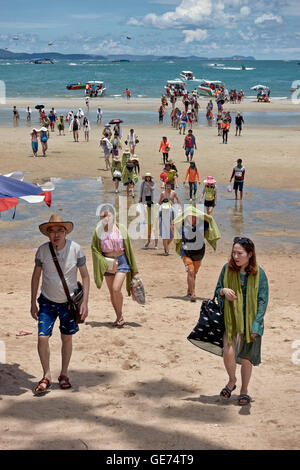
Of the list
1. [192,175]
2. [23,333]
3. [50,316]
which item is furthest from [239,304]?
[192,175]

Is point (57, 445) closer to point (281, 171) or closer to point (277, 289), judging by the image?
point (277, 289)

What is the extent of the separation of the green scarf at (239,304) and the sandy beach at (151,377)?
845mm

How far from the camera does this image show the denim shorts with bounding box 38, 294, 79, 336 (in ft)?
20.5

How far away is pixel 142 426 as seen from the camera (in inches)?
223

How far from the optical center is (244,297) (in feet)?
19.4

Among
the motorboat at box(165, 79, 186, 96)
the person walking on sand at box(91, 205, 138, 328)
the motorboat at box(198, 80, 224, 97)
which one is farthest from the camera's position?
the motorboat at box(198, 80, 224, 97)

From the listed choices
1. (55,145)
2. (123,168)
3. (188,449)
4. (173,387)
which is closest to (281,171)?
(123,168)

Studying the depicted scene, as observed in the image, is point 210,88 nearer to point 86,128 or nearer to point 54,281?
point 86,128

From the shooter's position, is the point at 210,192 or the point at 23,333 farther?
the point at 210,192

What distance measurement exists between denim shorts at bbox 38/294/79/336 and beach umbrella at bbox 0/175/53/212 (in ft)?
3.52

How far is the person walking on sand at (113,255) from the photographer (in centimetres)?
856

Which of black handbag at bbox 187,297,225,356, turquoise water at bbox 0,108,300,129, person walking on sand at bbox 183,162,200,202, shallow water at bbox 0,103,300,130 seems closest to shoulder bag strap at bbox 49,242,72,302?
black handbag at bbox 187,297,225,356

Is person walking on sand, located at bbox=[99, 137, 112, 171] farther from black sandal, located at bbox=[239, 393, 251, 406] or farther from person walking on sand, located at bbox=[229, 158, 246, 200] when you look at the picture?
black sandal, located at bbox=[239, 393, 251, 406]

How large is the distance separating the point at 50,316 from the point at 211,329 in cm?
162
